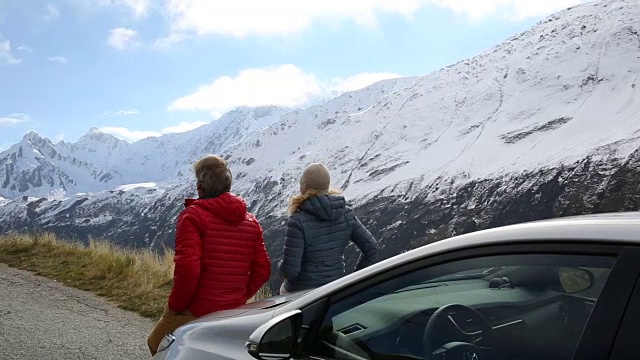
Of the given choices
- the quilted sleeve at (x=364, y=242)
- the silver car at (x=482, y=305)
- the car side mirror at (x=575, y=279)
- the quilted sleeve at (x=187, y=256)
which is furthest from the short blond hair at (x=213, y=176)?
the car side mirror at (x=575, y=279)

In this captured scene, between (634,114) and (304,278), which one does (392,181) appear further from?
(304,278)

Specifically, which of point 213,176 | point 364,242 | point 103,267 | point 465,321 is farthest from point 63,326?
point 465,321

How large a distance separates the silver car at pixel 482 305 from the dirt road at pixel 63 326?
10.1 feet

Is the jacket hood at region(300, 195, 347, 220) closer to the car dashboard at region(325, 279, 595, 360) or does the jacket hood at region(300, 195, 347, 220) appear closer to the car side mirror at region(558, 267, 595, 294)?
the car dashboard at region(325, 279, 595, 360)

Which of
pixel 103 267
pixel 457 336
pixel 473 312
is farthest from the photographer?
pixel 103 267

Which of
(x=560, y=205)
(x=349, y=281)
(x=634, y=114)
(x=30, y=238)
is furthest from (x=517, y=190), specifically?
(x=349, y=281)

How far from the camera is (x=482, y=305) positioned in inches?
77.3

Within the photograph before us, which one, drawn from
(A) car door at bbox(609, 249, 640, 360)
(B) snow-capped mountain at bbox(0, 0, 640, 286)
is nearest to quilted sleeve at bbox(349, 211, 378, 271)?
(A) car door at bbox(609, 249, 640, 360)

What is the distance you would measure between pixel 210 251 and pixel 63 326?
9.74 feet

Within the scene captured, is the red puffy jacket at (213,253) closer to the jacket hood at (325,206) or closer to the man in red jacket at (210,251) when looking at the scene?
the man in red jacket at (210,251)

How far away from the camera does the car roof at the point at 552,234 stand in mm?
1498

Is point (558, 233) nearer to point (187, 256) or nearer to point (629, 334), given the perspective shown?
point (629, 334)

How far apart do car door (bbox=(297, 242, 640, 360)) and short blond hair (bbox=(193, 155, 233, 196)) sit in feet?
5.96

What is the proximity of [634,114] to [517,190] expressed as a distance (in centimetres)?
3606
